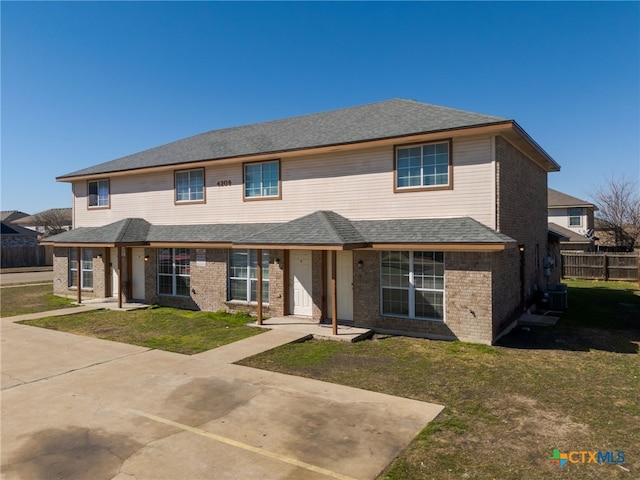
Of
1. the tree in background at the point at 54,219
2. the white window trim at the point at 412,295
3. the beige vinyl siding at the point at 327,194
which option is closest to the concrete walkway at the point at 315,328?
the white window trim at the point at 412,295

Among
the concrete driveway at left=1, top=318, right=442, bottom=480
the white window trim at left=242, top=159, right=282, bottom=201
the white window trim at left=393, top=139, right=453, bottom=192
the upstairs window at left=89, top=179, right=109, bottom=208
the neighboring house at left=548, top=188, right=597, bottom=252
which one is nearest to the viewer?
the concrete driveway at left=1, top=318, right=442, bottom=480

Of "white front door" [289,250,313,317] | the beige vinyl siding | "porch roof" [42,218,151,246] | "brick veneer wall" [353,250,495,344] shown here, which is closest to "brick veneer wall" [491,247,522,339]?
"brick veneer wall" [353,250,495,344]

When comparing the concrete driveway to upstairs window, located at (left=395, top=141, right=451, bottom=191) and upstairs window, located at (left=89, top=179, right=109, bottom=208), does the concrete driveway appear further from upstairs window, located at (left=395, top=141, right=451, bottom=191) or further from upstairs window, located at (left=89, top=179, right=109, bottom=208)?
upstairs window, located at (left=89, top=179, right=109, bottom=208)

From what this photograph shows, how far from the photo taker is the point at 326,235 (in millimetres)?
11906

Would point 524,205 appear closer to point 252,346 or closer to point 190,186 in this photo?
point 252,346

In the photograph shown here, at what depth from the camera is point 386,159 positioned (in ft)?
42.1

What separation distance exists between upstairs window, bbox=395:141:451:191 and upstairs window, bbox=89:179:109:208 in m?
14.3

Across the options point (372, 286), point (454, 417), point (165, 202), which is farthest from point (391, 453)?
point (165, 202)

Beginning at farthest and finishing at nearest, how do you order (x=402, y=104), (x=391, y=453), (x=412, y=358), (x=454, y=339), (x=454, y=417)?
1. (x=402, y=104)
2. (x=454, y=339)
3. (x=412, y=358)
4. (x=454, y=417)
5. (x=391, y=453)

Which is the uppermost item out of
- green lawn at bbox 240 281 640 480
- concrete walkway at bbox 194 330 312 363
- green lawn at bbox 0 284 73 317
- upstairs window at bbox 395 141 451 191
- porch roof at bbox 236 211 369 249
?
upstairs window at bbox 395 141 451 191

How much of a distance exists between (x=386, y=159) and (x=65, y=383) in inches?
393

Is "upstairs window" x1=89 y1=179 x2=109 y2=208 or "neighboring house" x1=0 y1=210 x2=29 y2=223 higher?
"neighboring house" x1=0 y1=210 x2=29 y2=223

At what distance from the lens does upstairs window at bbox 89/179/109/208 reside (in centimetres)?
1970

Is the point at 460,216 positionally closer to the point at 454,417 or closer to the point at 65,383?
the point at 454,417
